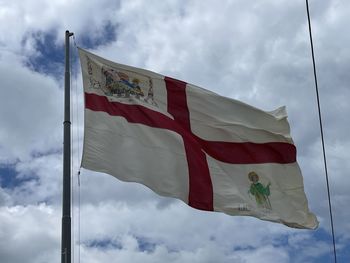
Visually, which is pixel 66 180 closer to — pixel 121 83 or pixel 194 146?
pixel 121 83

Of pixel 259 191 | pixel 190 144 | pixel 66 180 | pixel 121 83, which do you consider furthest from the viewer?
pixel 259 191

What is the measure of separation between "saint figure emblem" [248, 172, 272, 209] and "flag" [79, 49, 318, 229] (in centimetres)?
3

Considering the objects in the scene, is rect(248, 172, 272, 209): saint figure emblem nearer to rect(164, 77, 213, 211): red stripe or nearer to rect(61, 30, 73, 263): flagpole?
rect(164, 77, 213, 211): red stripe

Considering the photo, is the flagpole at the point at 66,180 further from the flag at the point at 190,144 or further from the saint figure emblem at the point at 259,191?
the saint figure emblem at the point at 259,191

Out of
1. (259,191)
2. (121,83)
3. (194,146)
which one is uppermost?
(121,83)

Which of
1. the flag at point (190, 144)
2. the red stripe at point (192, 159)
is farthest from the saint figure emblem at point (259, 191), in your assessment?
the red stripe at point (192, 159)

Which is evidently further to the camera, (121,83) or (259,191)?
(259,191)

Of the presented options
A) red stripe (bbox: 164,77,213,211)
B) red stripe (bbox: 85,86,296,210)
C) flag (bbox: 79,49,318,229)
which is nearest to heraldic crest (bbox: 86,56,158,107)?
flag (bbox: 79,49,318,229)

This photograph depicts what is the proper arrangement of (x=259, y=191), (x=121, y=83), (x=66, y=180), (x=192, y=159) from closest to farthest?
(x=66, y=180)
(x=121, y=83)
(x=192, y=159)
(x=259, y=191)

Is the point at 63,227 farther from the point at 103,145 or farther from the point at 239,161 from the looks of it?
the point at 239,161

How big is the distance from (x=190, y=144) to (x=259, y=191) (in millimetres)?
2653

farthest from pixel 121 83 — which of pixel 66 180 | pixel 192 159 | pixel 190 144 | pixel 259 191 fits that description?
pixel 259 191

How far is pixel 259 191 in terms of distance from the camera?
21.6 m

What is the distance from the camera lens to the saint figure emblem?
2136 centimetres
